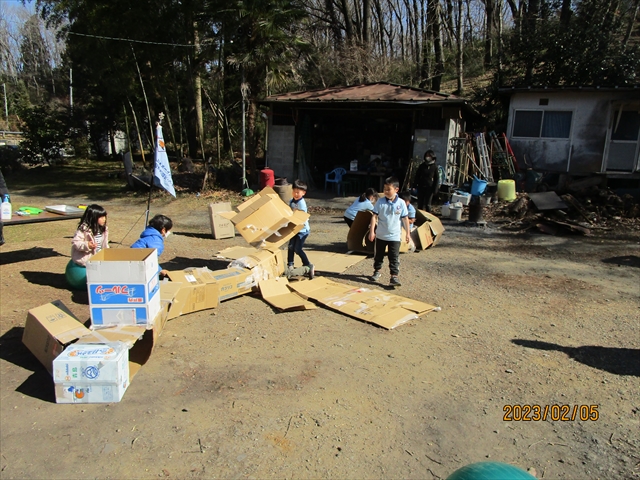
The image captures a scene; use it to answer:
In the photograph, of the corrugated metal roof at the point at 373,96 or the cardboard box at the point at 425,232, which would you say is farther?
the corrugated metal roof at the point at 373,96

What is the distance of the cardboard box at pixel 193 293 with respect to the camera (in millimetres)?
5185

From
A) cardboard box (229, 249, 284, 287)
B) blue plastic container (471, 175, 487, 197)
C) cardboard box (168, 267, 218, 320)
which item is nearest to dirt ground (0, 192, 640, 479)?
cardboard box (168, 267, 218, 320)

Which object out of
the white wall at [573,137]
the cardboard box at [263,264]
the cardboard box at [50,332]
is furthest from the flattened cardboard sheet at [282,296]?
the white wall at [573,137]

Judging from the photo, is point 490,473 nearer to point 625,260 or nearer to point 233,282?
point 233,282

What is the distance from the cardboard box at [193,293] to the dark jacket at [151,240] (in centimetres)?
43

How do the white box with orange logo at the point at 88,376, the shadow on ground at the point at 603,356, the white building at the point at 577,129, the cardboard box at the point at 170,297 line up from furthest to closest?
Answer: the white building at the point at 577,129, the cardboard box at the point at 170,297, the shadow on ground at the point at 603,356, the white box with orange logo at the point at 88,376

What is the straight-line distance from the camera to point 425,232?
28.5ft

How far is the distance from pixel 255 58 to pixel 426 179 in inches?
296

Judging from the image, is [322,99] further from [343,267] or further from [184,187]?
[343,267]

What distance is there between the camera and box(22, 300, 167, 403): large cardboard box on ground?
Answer: 11.6 ft

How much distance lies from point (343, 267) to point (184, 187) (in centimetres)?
1071

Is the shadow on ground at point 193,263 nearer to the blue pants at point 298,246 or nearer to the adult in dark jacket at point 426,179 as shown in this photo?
the blue pants at point 298,246

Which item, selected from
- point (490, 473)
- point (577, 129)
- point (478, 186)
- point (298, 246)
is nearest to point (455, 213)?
point (478, 186)

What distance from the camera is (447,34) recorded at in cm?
3083
